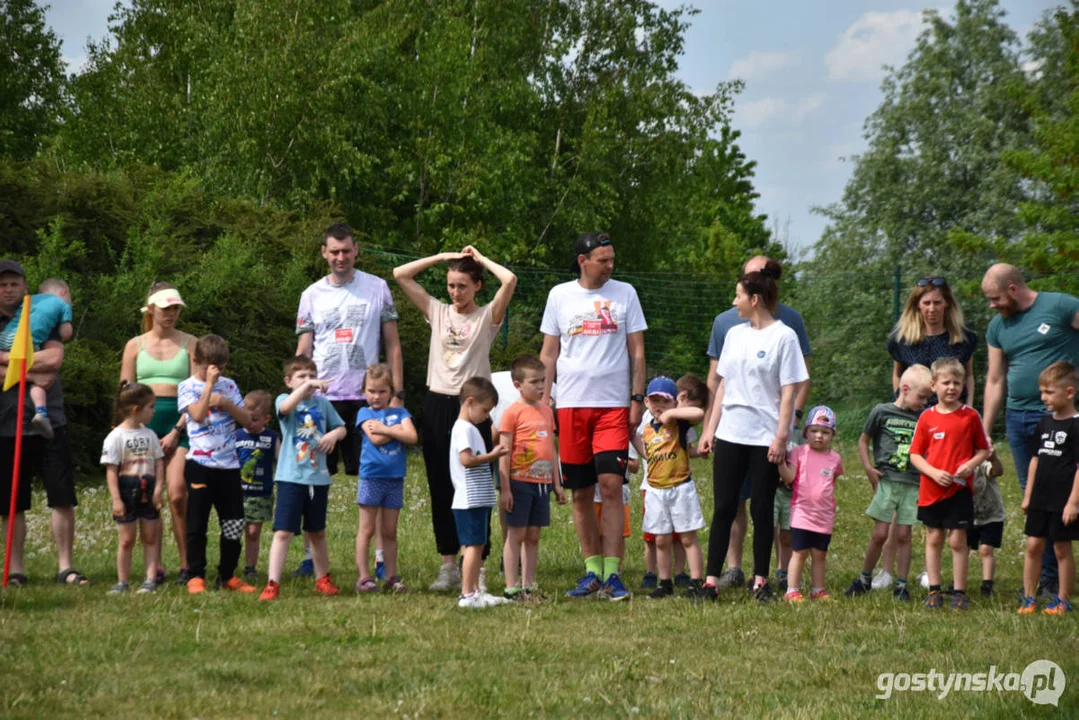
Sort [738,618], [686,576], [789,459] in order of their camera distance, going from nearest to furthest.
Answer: [738,618] → [789,459] → [686,576]

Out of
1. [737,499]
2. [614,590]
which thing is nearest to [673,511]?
[737,499]

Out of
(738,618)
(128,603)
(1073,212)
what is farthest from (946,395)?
(1073,212)

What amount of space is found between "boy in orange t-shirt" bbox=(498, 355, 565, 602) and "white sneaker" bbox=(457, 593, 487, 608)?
40 cm

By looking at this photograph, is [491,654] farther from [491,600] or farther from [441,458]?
[441,458]

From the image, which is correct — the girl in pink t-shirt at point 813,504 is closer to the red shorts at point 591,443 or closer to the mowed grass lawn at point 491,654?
the mowed grass lawn at point 491,654

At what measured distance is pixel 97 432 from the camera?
Answer: 15016 millimetres

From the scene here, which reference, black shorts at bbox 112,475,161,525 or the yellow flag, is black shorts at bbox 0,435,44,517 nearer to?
the yellow flag

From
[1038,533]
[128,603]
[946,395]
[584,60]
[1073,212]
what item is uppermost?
[584,60]

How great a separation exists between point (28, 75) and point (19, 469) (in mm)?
43592

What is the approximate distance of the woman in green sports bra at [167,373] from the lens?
8477 millimetres

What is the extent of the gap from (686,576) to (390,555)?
218cm

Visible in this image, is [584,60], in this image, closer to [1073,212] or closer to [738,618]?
[1073,212]

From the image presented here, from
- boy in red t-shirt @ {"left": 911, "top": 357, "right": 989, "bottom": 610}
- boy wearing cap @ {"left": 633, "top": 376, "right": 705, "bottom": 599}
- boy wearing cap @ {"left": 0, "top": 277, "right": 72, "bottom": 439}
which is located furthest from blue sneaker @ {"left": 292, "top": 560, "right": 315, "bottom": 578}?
boy in red t-shirt @ {"left": 911, "top": 357, "right": 989, "bottom": 610}

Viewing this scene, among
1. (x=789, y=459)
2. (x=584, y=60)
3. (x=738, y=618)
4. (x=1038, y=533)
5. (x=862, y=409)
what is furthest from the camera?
(x=584, y=60)
